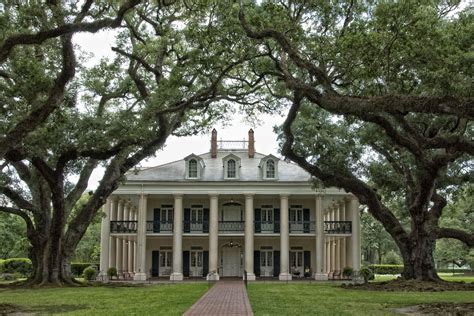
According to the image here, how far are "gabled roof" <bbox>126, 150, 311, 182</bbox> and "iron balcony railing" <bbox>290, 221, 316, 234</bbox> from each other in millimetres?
3284

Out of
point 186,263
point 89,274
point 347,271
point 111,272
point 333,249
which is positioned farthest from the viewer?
point 333,249

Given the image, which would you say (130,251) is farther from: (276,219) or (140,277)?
(276,219)

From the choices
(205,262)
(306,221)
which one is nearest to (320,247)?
(306,221)

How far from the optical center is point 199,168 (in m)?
38.8

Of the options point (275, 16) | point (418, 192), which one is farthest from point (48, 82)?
point (418, 192)

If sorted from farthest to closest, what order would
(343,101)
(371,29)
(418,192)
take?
(418,192)
(371,29)
(343,101)

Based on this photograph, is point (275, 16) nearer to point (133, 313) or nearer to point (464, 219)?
point (133, 313)

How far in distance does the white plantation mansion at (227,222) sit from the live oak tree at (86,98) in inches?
362

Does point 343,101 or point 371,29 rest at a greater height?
point 371,29

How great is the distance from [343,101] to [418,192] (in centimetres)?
1445

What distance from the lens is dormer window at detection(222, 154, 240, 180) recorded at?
38562mm

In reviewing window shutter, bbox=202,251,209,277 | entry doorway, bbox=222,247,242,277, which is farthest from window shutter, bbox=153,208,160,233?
entry doorway, bbox=222,247,242,277

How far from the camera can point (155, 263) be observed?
4106cm

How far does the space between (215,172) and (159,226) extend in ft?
17.8
